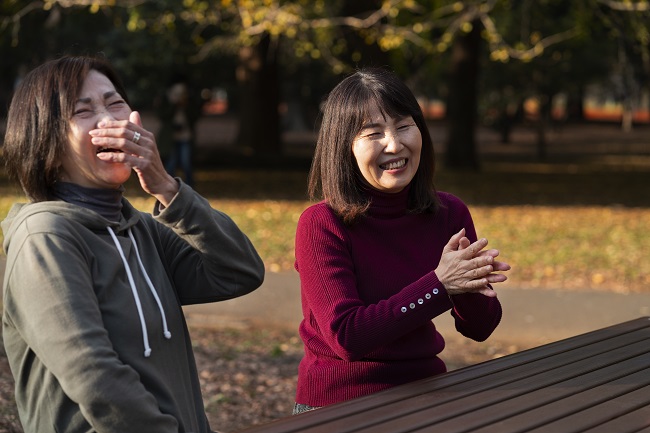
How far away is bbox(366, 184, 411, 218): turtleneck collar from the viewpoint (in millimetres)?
3125

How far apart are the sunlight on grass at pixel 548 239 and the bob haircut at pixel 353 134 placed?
6.42 m

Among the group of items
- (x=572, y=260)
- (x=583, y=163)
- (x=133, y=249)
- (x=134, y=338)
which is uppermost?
(x=133, y=249)

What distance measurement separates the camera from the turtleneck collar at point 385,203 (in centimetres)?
312

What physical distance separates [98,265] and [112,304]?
97 millimetres

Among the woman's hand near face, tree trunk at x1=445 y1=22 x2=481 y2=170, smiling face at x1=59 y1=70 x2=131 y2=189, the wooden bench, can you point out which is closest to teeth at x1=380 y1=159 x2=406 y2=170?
the wooden bench

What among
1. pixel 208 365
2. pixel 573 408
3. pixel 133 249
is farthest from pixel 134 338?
pixel 208 365

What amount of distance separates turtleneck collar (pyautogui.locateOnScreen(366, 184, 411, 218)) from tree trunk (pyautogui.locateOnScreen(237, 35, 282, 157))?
22203 millimetres

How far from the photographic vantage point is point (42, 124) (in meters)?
2.54

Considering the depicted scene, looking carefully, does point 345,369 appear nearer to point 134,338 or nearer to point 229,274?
point 229,274

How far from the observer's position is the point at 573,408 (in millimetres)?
2576

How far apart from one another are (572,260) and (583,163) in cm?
1979

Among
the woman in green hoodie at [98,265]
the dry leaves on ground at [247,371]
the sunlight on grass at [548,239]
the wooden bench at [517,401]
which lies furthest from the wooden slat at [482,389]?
the sunlight on grass at [548,239]

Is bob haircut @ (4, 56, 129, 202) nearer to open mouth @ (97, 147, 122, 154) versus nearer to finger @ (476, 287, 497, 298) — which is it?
open mouth @ (97, 147, 122, 154)

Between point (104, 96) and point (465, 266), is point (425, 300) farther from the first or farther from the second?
point (104, 96)
